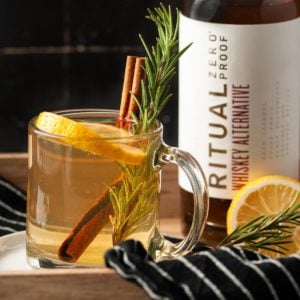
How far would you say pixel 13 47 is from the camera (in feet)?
4.51

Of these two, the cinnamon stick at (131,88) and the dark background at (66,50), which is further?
the dark background at (66,50)

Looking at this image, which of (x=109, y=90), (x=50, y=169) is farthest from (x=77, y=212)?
(x=109, y=90)

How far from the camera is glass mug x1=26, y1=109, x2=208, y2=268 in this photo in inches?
32.8

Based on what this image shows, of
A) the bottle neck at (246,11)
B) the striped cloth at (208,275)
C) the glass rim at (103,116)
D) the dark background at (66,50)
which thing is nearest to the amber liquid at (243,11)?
the bottle neck at (246,11)

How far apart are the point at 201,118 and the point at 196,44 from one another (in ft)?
0.21

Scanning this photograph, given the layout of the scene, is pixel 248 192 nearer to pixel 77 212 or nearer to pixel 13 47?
pixel 77 212

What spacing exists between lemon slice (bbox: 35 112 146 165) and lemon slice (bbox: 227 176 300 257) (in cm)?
12

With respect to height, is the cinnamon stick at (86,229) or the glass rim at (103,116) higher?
the glass rim at (103,116)

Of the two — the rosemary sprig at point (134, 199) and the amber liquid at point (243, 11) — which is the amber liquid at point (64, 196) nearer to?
the rosemary sprig at point (134, 199)

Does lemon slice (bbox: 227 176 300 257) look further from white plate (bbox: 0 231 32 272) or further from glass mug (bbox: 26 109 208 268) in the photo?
white plate (bbox: 0 231 32 272)

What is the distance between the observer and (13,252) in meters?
0.92

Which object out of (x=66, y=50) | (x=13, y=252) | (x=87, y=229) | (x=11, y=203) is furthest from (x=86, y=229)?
(x=66, y=50)

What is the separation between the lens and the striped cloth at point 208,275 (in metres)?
0.75

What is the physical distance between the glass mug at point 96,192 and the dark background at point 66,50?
1.68ft
